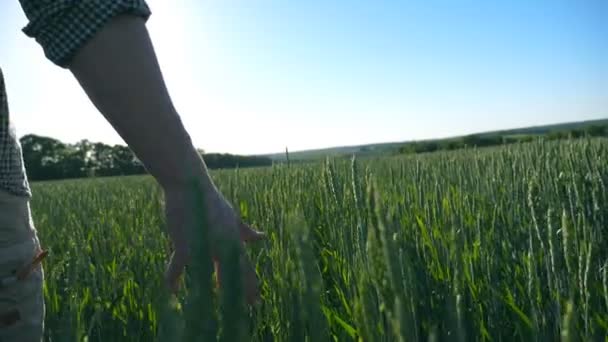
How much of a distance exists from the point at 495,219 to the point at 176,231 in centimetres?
111

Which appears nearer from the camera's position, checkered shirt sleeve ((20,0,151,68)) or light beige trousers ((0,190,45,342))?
checkered shirt sleeve ((20,0,151,68))

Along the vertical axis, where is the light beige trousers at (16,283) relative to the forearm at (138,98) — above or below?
below

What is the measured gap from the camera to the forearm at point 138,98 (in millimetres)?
768

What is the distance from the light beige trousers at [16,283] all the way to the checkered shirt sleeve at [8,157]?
22 mm

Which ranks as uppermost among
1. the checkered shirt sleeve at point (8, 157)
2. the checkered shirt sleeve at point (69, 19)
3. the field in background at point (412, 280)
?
the checkered shirt sleeve at point (69, 19)

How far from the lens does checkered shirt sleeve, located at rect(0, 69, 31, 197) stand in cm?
115

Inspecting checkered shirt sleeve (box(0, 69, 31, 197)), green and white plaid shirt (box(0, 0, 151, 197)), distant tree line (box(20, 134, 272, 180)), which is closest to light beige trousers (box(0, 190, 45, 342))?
checkered shirt sleeve (box(0, 69, 31, 197))

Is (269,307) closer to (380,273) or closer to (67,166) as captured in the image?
(380,273)

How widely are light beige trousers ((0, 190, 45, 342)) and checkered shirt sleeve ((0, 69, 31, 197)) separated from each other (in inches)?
0.9

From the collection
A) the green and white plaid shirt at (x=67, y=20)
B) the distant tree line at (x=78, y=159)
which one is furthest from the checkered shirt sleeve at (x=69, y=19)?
the distant tree line at (x=78, y=159)

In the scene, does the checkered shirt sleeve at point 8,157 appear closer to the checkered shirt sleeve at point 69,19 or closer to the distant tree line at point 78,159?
the checkered shirt sleeve at point 69,19

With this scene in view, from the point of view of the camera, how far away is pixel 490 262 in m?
1.19

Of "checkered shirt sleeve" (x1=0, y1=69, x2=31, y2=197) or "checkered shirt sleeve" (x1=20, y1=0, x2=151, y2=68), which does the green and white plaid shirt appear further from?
"checkered shirt sleeve" (x1=0, y1=69, x2=31, y2=197)

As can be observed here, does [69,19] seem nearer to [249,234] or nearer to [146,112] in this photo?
[146,112]
